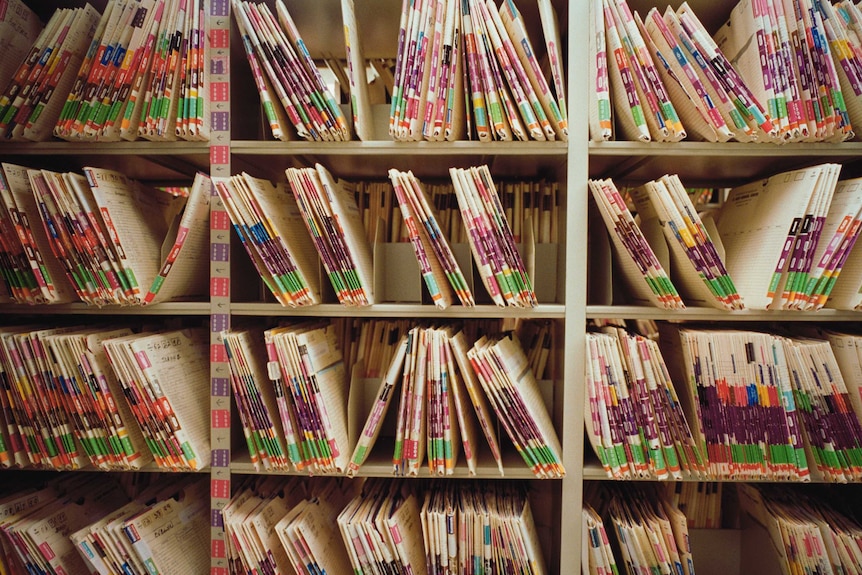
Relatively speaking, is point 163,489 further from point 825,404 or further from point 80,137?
point 825,404

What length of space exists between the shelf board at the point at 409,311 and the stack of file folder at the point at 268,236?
0.03 metres

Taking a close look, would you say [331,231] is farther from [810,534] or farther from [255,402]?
[810,534]

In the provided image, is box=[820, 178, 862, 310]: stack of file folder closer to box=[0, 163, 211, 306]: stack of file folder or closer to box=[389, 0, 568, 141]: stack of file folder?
box=[389, 0, 568, 141]: stack of file folder

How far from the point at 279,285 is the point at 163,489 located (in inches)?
30.2

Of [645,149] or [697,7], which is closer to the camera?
[645,149]

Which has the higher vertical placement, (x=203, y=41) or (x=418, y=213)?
(x=203, y=41)

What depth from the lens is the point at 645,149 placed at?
3.78 ft

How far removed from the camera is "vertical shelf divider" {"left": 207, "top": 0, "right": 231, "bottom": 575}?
1208 mm

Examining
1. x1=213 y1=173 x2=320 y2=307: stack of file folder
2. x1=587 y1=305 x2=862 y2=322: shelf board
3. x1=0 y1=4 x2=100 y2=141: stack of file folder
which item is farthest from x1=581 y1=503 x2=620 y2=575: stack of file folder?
x1=0 y1=4 x2=100 y2=141: stack of file folder

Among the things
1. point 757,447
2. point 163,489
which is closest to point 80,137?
point 163,489

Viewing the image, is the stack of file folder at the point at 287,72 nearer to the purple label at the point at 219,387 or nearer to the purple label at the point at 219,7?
the purple label at the point at 219,7

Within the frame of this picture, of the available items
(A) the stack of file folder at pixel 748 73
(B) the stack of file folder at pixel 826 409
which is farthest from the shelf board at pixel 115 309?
(B) the stack of file folder at pixel 826 409

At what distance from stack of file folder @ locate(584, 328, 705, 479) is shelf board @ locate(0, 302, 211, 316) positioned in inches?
41.6

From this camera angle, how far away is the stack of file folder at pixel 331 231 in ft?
3.77
